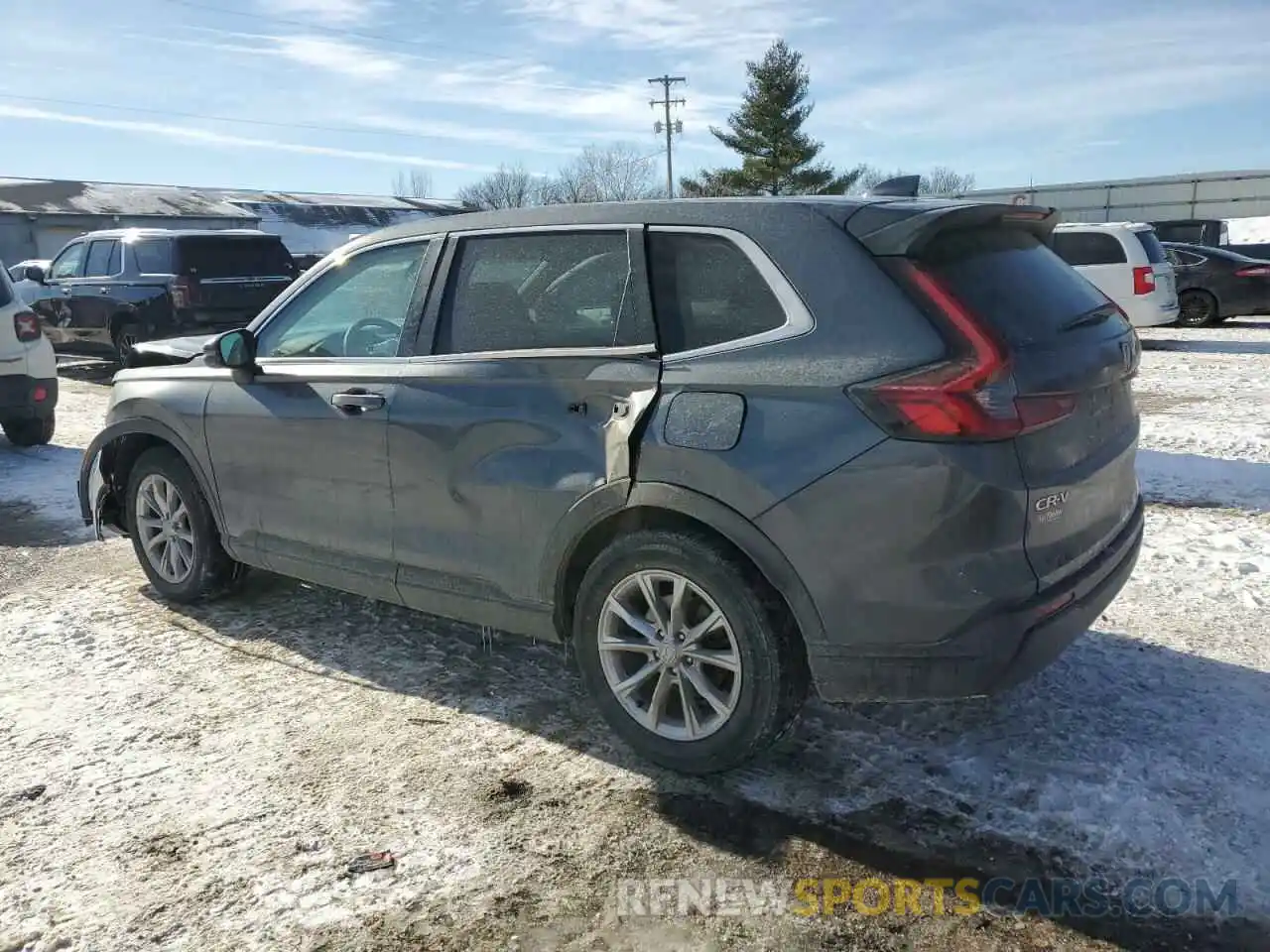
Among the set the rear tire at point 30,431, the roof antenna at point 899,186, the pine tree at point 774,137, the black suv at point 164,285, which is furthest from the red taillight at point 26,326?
the pine tree at point 774,137

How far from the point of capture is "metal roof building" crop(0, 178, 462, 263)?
1368 inches

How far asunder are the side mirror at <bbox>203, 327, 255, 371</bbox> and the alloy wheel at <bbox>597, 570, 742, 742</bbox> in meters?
2.09

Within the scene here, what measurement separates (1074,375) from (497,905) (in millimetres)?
2206

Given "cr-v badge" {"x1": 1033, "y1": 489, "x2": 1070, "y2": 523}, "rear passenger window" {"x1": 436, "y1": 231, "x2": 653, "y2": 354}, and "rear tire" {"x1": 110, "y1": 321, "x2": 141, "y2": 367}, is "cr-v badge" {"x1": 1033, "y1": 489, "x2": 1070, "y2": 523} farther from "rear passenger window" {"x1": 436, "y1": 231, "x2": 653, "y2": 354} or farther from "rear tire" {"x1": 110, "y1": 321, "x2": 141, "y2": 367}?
"rear tire" {"x1": 110, "y1": 321, "x2": 141, "y2": 367}

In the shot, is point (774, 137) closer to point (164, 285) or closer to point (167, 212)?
point (167, 212)

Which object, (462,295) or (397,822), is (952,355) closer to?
(462,295)

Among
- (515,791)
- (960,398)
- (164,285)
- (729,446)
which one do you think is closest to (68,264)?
(164,285)

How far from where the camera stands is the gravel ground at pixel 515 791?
2.60m

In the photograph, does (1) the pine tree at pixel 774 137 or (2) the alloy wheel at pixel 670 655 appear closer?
(2) the alloy wheel at pixel 670 655

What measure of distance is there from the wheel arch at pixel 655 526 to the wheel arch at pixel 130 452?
198cm

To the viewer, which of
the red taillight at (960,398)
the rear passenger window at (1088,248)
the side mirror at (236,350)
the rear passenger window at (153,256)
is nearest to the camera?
the red taillight at (960,398)

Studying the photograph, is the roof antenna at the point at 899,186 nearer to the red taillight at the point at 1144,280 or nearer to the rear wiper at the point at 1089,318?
the rear wiper at the point at 1089,318

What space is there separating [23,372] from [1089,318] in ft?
27.0

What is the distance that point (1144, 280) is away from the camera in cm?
1462
